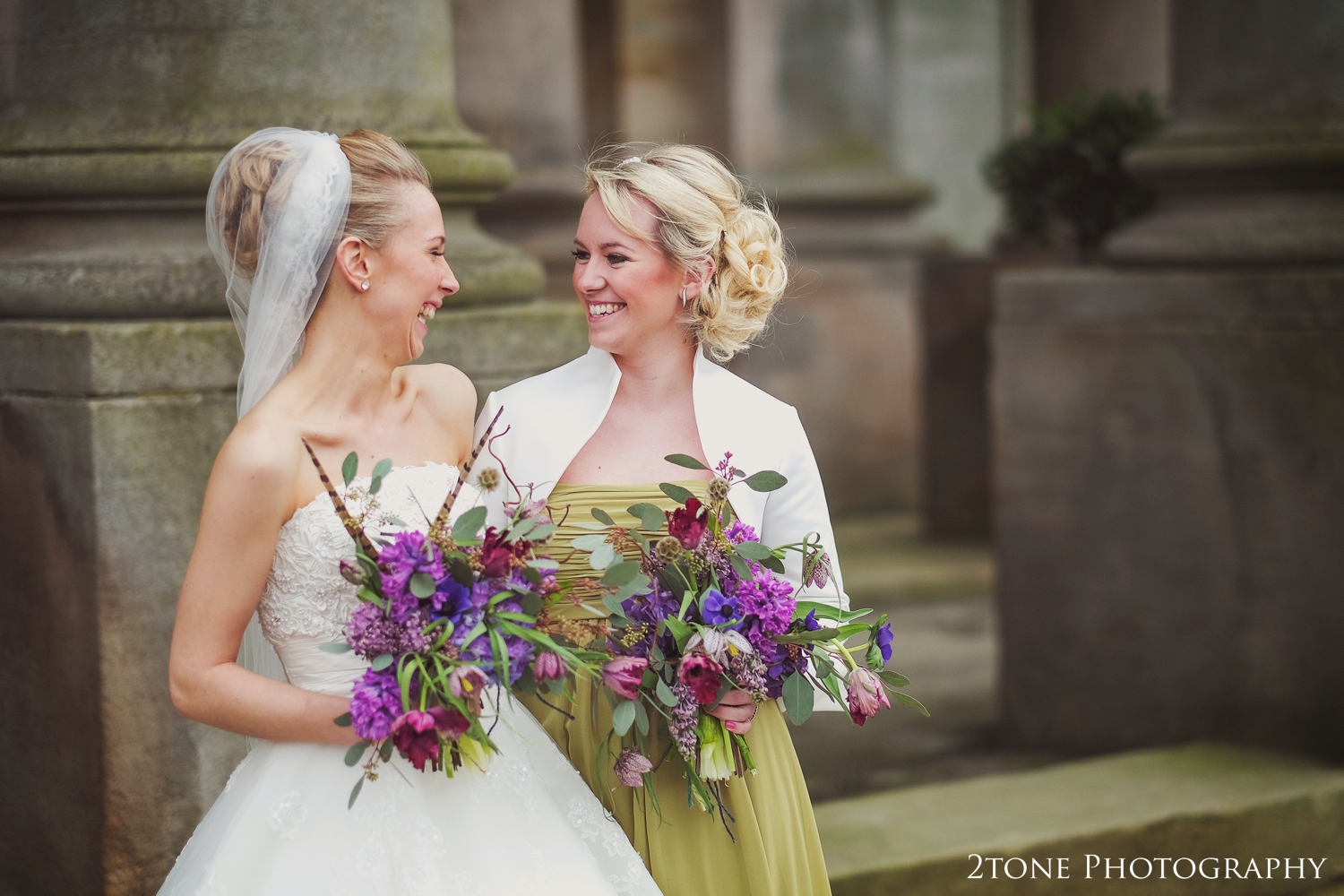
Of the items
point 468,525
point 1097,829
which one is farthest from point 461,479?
point 1097,829

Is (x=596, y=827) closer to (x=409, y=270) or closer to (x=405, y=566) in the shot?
(x=405, y=566)

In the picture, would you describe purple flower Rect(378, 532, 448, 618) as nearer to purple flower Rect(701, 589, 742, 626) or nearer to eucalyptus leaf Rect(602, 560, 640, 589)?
eucalyptus leaf Rect(602, 560, 640, 589)

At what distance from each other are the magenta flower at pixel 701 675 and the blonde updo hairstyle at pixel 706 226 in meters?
0.70

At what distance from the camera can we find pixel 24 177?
133 inches

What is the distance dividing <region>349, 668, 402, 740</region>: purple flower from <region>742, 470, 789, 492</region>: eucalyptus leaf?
691 millimetres

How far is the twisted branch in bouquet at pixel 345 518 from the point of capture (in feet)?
6.89

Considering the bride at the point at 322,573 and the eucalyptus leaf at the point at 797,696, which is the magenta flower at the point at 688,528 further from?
the bride at the point at 322,573

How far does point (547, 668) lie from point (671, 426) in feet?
2.34

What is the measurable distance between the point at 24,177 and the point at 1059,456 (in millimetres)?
3620

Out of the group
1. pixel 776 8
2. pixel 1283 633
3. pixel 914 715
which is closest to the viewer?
pixel 1283 633

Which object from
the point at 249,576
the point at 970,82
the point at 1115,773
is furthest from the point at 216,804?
the point at 970,82

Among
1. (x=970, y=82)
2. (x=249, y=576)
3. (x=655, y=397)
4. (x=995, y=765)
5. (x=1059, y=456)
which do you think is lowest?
(x=995, y=765)

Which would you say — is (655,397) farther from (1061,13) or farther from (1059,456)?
(1061,13)

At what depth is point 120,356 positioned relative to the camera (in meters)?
3.14
